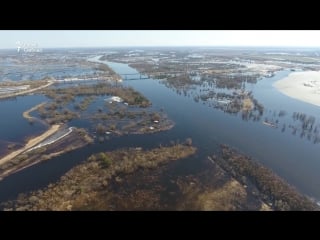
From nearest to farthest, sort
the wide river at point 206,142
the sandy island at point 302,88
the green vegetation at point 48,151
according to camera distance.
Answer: the wide river at point 206,142, the green vegetation at point 48,151, the sandy island at point 302,88

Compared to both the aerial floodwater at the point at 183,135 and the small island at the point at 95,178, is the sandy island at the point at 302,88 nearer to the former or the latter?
the aerial floodwater at the point at 183,135

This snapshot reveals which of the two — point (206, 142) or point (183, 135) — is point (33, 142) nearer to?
point (183, 135)

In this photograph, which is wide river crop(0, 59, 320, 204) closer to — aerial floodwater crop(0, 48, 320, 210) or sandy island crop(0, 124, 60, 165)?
aerial floodwater crop(0, 48, 320, 210)

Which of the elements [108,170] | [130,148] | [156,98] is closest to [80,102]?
[156,98]

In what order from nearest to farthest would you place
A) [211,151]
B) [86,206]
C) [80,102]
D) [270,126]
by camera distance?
[86,206] → [211,151] → [270,126] → [80,102]

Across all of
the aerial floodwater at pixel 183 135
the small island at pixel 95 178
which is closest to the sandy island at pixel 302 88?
the aerial floodwater at pixel 183 135

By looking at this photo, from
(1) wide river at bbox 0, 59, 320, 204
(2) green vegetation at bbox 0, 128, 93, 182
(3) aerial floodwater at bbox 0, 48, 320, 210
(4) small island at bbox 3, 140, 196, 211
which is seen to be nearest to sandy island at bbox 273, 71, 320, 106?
(3) aerial floodwater at bbox 0, 48, 320, 210

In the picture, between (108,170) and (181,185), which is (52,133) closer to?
(108,170)
